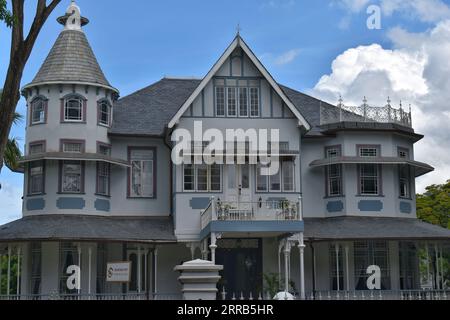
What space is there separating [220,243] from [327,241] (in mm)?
4524

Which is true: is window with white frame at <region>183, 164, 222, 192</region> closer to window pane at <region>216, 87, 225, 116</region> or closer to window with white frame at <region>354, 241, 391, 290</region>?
window pane at <region>216, 87, 225, 116</region>

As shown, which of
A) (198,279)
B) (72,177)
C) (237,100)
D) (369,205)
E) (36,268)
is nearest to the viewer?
(198,279)

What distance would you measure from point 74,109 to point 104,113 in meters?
1.35

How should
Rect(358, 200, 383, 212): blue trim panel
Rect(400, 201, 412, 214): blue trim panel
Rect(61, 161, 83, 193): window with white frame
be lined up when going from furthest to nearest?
Rect(400, 201, 412, 214): blue trim panel, Rect(358, 200, 383, 212): blue trim panel, Rect(61, 161, 83, 193): window with white frame

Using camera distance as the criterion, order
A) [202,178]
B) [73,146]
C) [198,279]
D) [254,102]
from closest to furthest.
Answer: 1. [198,279]
2. [202,178]
3. [73,146]
4. [254,102]

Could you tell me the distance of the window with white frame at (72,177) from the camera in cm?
3334

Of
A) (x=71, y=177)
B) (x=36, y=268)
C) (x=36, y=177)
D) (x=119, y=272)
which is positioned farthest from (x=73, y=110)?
(x=119, y=272)

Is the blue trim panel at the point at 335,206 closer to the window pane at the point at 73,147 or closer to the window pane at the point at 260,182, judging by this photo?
the window pane at the point at 260,182

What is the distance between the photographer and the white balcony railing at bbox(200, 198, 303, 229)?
99.6 feet

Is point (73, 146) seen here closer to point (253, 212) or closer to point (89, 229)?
point (89, 229)

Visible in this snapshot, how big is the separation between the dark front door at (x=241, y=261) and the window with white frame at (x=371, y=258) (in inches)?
165

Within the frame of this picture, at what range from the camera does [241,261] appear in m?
34.2

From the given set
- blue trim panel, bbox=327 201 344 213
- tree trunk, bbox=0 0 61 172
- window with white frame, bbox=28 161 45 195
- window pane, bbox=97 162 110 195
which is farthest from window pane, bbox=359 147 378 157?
tree trunk, bbox=0 0 61 172
